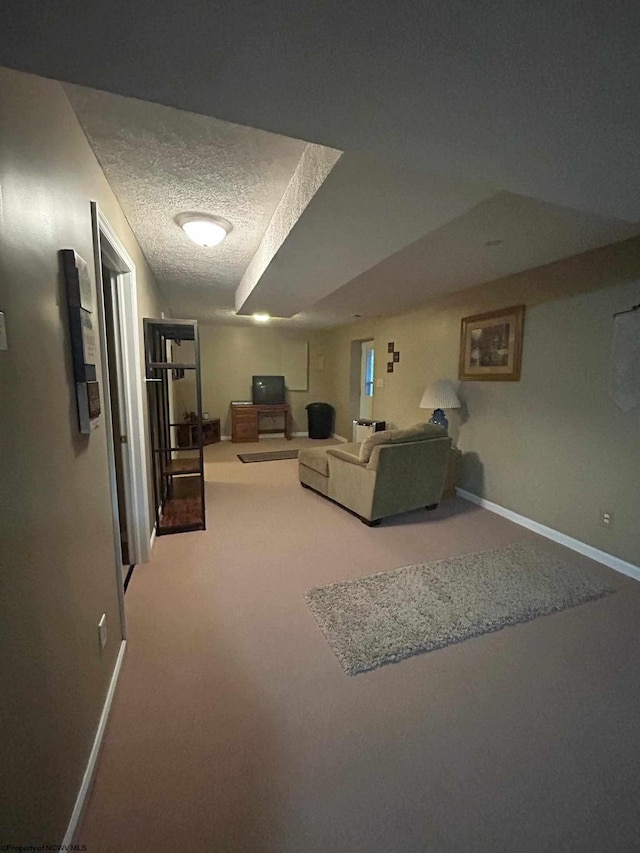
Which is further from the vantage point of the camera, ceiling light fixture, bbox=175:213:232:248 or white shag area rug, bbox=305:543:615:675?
ceiling light fixture, bbox=175:213:232:248

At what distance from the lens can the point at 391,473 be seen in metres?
3.07

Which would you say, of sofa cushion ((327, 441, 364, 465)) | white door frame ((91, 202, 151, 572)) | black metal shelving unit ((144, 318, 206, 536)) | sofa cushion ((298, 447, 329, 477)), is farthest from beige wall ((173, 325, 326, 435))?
white door frame ((91, 202, 151, 572))

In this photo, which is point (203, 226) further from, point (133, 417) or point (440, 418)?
point (440, 418)

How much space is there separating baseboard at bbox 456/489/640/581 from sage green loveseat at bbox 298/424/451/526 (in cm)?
55

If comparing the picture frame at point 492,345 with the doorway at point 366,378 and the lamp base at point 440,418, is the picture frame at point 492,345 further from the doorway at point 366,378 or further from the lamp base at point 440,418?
the doorway at point 366,378

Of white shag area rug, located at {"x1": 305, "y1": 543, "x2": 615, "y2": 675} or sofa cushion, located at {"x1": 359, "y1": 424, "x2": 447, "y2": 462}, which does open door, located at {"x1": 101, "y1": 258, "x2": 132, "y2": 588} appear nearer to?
white shag area rug, located at {"x1": 305, "y1": 543, "x2": 615, "y2": 675}

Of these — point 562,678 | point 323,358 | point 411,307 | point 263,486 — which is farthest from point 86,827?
point 323,358

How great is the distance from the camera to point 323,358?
7461 millimetres

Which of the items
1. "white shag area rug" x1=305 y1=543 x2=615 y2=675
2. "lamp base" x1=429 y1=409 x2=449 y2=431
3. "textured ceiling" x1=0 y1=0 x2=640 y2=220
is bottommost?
"white shag area rug" x1=305 y1=543 x2=615 y2=675

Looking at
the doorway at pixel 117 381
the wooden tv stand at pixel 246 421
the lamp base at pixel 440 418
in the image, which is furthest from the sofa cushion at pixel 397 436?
the wooden tv stand at pixel 246 421

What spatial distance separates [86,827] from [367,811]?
33.3 inches

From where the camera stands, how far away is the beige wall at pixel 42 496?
0.77 metres

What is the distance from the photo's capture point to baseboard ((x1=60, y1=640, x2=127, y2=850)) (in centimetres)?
98

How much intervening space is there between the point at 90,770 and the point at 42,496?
3.18 feet
